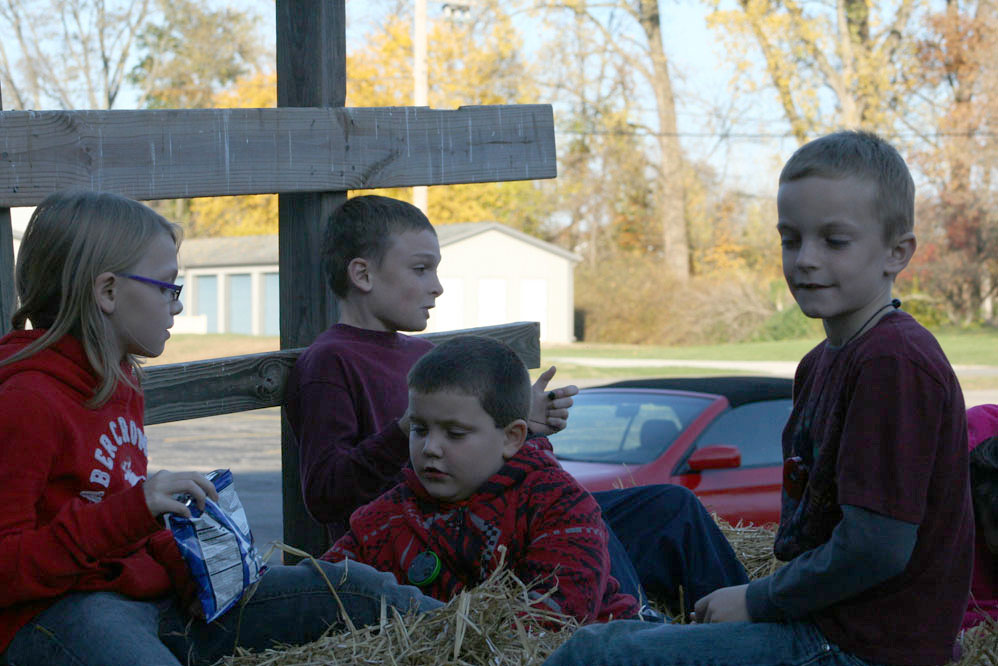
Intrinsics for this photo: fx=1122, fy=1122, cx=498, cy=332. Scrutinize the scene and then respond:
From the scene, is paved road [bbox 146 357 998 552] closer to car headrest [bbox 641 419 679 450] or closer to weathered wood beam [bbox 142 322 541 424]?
car headrest [bbox 641 419 679 450]

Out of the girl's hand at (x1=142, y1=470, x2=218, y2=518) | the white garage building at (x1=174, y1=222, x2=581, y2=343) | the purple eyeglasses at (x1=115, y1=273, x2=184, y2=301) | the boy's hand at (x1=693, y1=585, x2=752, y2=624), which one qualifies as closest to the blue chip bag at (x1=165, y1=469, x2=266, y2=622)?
the girl's hand at (x1=142, y1=470, x2=218, y2=518)

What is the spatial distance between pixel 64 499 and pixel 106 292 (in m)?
0.51

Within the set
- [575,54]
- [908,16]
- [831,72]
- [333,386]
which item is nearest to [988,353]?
[831,72]

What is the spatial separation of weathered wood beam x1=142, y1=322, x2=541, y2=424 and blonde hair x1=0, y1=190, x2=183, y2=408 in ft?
1.94

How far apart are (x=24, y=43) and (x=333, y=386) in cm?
3600

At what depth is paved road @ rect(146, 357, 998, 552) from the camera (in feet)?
34.5

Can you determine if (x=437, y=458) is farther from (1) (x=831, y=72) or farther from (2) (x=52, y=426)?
(1) (x=831, y=72)

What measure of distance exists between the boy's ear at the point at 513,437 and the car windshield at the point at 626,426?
13.8 ft

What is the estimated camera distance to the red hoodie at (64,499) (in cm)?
236

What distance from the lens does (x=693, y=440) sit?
7.26 m

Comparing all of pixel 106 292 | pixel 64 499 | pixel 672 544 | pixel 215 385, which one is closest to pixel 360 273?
pixel 215 385

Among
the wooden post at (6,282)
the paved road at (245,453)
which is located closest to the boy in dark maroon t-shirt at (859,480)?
the wooden post at (6,282)

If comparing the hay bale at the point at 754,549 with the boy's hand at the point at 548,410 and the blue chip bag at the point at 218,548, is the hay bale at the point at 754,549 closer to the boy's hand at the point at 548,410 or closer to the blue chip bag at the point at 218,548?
the boy's hand at the point at 548,410

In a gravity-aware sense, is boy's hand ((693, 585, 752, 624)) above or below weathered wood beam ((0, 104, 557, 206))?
below
